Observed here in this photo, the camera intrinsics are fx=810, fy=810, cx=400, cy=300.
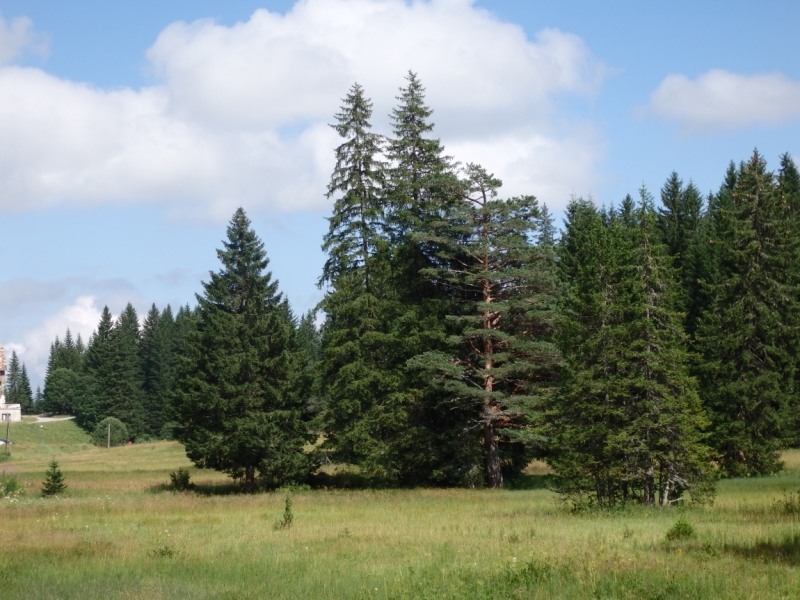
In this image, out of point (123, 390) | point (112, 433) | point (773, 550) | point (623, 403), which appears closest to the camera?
point (773, 550)

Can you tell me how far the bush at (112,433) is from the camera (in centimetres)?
10831

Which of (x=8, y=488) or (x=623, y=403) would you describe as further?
(x=8, y=488)

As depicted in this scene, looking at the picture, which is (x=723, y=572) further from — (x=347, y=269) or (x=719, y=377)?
(x=347, y=269)

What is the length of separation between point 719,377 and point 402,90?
21843 mm

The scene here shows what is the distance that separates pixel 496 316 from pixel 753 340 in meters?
12.6

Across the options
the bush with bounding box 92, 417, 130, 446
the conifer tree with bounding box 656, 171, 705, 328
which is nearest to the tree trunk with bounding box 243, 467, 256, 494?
the conifer tree with bounding box 656, 171, 705, 328

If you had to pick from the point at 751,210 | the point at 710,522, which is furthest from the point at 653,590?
the point at 751,210

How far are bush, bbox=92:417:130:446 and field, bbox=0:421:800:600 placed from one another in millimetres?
81620

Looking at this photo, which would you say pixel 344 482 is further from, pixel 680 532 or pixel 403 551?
pixel 680 532

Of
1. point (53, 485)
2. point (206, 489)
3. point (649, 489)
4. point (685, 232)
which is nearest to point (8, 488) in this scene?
point (53, 485)

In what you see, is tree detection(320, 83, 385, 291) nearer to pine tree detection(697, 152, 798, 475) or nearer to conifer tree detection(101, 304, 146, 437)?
pine tree detection(697, 152, 798, 475)

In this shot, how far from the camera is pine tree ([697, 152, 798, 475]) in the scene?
37688 mm

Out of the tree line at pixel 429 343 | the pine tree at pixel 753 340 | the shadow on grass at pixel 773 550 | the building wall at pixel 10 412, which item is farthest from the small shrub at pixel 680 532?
the building wall at pixel 10 412

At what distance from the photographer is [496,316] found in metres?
39.6
